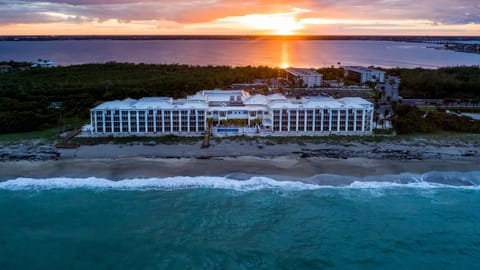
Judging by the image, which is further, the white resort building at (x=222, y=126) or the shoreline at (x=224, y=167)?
the white resort building at (x=222, y=126)

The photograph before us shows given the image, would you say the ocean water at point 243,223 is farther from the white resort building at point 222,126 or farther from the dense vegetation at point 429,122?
the dense vegetation at point 429,122

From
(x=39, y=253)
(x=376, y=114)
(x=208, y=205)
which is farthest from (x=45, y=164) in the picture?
(x=376, y=114)

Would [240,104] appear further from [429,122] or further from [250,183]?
[429,122]

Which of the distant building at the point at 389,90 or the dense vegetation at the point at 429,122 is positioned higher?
the distant building at the point at 389,90

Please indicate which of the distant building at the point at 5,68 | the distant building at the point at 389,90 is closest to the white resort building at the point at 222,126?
the distant building at the point at 389,90

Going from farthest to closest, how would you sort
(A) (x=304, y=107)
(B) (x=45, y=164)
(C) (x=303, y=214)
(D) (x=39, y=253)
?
1. (A) (x=304, y=107)
2. (B) (x=45, y=164)
3. (C) (x=303, y=214)
4. (D) (x=39, y=253)

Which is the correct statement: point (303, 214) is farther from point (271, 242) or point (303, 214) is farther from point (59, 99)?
point (59, 99)
